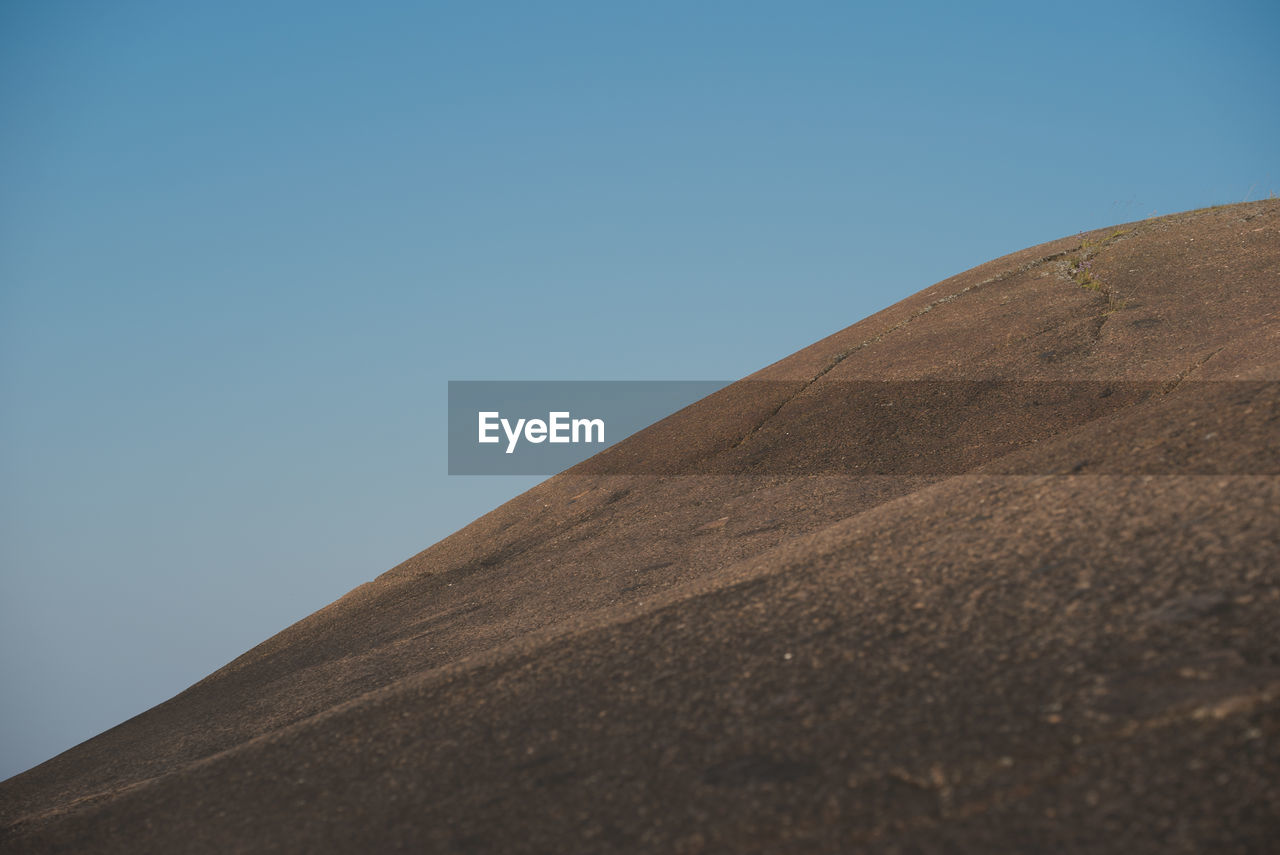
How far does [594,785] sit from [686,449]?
6.98 metres

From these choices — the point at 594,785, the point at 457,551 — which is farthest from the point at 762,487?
the point at 594,785

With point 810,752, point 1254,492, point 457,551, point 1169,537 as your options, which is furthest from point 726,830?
point 457,551

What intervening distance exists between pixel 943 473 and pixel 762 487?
1.66m

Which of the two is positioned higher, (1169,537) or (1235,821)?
(1169,537)

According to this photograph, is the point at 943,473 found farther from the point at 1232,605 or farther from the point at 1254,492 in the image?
the point at 1232,605

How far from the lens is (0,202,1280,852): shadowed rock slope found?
9.73 feet

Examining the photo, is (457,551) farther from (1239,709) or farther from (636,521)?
(1239,709)

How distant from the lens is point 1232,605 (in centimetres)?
348

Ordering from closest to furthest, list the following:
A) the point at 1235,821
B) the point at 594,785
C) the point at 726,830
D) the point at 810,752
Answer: the point at 1235,821
the point at 726,830
the point at 810,752
the point at 594,785

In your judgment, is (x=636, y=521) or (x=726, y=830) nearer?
(x=726, y=830)

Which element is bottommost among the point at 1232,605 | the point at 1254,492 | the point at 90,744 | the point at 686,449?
the point at 90,744

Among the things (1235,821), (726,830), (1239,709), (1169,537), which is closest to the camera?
(1235,821)

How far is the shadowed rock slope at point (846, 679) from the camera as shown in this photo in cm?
297

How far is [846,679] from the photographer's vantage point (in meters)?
3.82
